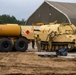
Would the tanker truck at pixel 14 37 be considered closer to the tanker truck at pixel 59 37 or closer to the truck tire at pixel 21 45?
the truck tire at pixel 21 45

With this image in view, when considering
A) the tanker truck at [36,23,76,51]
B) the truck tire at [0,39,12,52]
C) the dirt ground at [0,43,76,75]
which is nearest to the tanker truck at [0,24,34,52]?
the truck tire at [0,39,12,52]

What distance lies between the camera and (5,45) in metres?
27.5

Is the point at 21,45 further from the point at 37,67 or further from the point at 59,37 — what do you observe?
the point at 37,67

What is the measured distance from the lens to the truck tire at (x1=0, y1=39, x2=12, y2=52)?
27281 millimetres

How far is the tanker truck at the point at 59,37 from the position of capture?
2728cm

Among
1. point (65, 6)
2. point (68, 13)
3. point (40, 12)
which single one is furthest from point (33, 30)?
point (40, 12)

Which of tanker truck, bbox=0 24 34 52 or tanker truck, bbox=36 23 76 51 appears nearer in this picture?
tanker truck, bbox=36 23 76 51

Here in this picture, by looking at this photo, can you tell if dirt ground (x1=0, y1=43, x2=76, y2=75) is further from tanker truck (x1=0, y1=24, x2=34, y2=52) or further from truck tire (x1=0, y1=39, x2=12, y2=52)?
tanker truck (x1=0, y1=24, x2=34, y2=52)

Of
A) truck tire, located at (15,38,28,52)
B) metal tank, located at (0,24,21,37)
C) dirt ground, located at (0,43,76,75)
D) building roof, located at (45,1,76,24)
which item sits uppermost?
building roof, located at (45,1,76,24)

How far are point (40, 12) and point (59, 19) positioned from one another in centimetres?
878

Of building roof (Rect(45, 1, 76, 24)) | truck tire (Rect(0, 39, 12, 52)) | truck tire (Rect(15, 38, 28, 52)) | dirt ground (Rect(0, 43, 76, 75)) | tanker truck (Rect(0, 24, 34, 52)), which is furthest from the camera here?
building roof (Rect(45, 1, 76, 24))

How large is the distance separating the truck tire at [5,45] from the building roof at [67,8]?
2615cm

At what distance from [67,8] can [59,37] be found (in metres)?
30.9

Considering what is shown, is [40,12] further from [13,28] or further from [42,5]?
Answer: [13,28]
